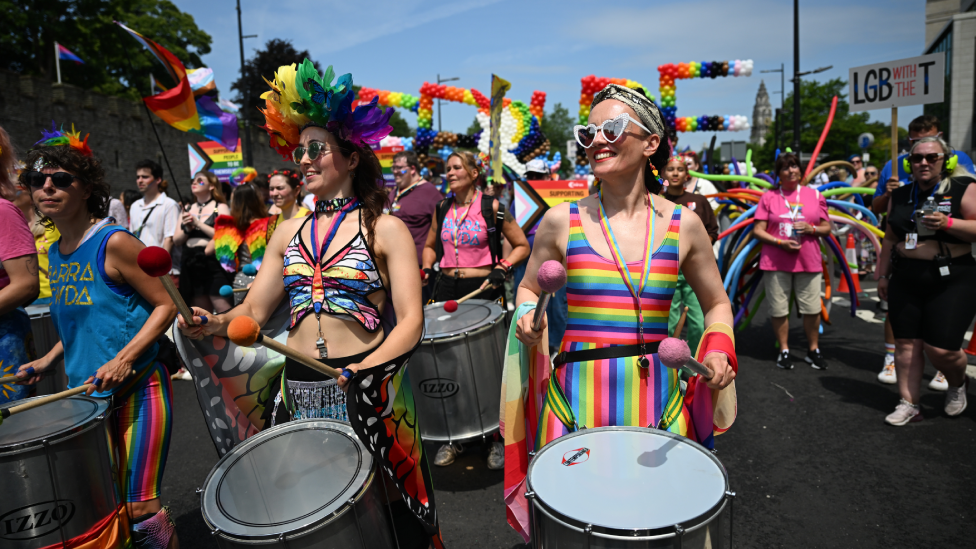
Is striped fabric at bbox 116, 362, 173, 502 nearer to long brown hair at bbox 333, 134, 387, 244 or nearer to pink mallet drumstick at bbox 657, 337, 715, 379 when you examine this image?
long brown hair at bbox 333, 134, 387, 244

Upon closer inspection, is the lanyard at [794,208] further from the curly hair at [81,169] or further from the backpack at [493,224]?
the curly hair at [81,169]

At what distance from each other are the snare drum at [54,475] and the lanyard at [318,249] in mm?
915

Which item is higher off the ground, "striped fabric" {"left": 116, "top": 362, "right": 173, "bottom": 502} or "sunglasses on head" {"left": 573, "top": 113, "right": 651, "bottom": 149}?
"sunglasses on head" {"left": 573, "top": 113, "right": 651, "bottom": 149}

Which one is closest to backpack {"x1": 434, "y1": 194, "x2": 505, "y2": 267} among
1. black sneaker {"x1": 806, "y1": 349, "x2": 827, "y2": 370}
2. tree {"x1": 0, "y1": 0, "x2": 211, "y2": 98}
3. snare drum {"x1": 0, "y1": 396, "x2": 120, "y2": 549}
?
snare drum {"x1": 0, "y1": 396, "x2": 120, "y2": 549}

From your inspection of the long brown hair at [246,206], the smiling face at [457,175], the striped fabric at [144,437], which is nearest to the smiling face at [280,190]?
the long brown hair at [246,206]

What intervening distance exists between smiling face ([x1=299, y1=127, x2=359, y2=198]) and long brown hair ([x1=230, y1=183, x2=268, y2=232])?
3.71 metres

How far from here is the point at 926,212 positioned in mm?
4000

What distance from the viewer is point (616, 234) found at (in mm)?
2076

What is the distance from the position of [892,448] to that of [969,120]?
37560mm

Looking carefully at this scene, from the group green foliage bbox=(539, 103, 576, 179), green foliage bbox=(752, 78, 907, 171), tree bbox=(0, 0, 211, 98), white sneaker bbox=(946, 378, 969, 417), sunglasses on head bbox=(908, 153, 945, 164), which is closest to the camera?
sunglasses on head bbox=(908, 153, 945, 164)

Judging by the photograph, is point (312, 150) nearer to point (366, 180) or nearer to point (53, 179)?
point (366, 180)

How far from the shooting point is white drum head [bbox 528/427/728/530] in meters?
1.50

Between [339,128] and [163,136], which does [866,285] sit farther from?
[163,136]

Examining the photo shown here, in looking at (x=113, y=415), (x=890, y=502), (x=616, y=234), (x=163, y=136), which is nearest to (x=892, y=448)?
(x=890, y=502)
